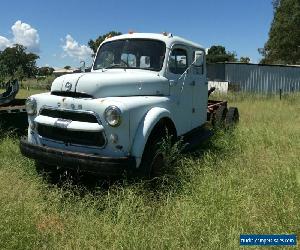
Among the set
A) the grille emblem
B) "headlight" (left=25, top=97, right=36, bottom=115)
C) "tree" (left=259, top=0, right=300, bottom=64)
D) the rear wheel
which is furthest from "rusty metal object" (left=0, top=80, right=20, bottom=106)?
"tree" (left=259, top=0, right=300, bottom=64)

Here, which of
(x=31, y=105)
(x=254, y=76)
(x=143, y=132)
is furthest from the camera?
(x=254, y=76)

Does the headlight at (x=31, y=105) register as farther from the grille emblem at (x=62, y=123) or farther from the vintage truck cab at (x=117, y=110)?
the grille emblem at (x=62, y=123)

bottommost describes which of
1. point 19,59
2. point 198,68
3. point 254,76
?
point 254,76

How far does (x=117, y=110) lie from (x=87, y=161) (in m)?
0.71

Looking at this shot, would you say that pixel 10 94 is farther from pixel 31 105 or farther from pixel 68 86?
pixel 68 86

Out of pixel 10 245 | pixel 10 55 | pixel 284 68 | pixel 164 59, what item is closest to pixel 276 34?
pixel 284 68

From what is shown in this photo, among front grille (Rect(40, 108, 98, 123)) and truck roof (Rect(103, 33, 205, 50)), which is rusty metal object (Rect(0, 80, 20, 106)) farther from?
front grille (Rect(40, 108, 98, 123))

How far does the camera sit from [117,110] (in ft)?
16.6

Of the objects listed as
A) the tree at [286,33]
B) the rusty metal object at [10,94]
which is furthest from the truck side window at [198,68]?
the tree at [286,33]

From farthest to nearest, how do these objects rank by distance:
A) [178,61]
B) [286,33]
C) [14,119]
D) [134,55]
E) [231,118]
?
[286,33]
[231,118]
[14,119]
[178,61]
[134,55]

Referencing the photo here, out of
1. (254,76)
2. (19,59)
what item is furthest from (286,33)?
(19,59)

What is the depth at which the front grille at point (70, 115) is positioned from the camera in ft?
17.2

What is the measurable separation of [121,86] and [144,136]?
A: 90 centimetres

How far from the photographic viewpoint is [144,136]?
5.24 metres
